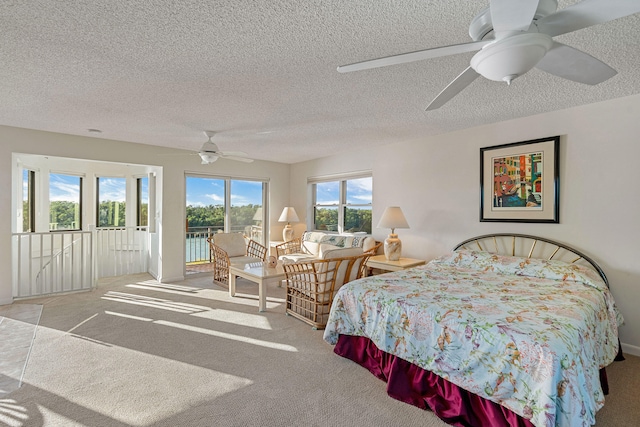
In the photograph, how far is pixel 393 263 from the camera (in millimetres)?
4203

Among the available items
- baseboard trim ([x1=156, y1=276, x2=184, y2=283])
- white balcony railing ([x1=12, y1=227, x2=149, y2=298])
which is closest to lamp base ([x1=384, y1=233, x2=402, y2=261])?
baseboard trim ([x1=156, y1=276, x2=184, y2=283])

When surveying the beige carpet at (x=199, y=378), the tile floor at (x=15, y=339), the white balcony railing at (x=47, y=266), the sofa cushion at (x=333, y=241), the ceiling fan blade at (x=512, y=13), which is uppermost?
the ceiling fan blade at (x=512, y=13)

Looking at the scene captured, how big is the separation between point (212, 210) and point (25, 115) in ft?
10.2

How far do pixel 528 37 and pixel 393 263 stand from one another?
10.6ft

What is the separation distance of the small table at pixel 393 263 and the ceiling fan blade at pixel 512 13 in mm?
3140

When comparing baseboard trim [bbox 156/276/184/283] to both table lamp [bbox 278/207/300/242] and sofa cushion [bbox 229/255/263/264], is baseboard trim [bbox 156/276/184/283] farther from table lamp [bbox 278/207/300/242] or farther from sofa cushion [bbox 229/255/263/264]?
table lamp [bbox 278/207/300/242]

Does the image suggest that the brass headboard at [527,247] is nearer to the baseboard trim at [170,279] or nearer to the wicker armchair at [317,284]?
the wicker armchair at [317,284]

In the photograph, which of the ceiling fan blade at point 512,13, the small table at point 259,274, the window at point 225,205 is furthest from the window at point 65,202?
the ceiling fan blade at point 512,13

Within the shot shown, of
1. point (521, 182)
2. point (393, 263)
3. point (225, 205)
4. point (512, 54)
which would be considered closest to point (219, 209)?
point (225, 205)

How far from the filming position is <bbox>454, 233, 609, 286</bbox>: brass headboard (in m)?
3.14

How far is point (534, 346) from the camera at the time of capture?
1632 mm

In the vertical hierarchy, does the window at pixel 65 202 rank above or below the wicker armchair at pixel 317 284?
above

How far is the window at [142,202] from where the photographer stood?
22.0 ft

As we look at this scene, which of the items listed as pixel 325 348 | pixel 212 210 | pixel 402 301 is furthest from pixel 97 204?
pixel 402 301
